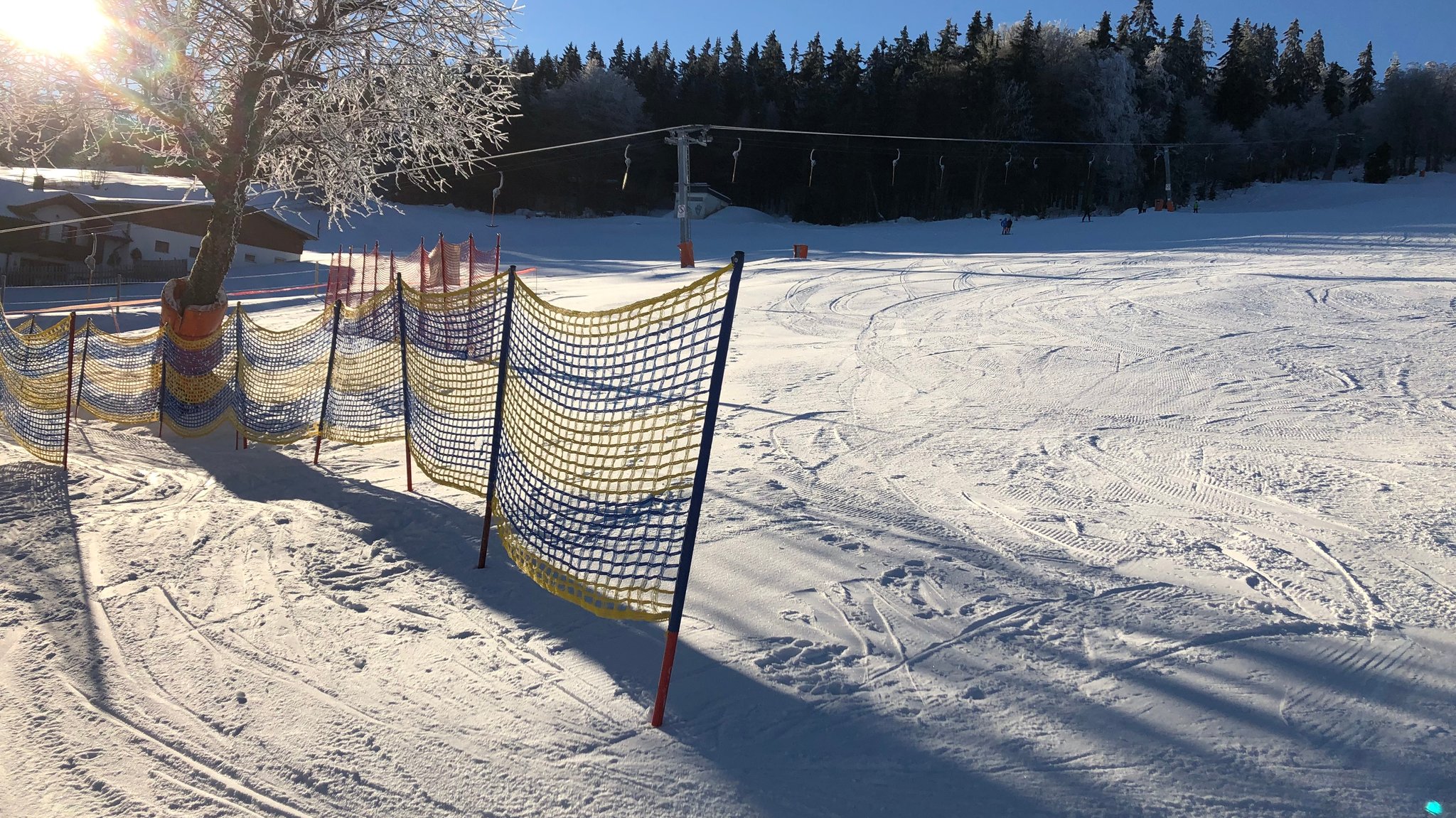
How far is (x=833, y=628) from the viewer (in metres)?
4.28

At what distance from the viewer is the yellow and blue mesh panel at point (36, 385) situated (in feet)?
A: 33.0

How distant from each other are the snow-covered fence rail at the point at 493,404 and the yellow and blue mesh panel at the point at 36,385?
0.03 m

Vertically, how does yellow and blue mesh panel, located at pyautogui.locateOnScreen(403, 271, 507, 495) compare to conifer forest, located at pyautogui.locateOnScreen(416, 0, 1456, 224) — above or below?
below

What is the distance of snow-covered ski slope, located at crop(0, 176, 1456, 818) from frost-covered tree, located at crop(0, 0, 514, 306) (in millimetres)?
4078

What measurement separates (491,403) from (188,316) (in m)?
7.31

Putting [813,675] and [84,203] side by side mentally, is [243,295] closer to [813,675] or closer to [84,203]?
[84,203]

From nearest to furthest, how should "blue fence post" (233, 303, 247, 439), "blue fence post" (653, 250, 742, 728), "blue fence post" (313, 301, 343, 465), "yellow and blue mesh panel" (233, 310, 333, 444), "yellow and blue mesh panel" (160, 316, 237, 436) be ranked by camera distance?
"blue fence post" (653, 250, 742, 728) < "blue fence post" (313, 301, 343, 465) < "yellow and blue mesh panel" (233, 310, 333, 444) < "blue fence post" (233, 303, 247, 439) < "yellow and blue mesh panel" (160, 316, 237, 436)

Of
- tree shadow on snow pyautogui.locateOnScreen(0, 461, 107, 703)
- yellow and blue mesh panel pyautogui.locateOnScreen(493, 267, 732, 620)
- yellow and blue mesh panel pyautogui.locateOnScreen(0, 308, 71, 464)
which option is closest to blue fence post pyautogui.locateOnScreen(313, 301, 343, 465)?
tree shadow on snow pyautogui.locateOnScreen(0, 461, 107, 703)

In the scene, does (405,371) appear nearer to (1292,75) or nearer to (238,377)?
(238,377)

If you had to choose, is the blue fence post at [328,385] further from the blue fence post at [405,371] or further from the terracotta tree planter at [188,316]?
the terracotta tree planter at [188,316]

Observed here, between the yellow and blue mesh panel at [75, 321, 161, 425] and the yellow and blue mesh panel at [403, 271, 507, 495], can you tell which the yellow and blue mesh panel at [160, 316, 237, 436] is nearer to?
the yellow and blue mesh panel at [75, 321, 161, 425]

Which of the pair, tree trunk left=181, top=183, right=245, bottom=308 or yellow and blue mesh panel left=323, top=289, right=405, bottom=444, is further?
tree trunk left=181, top=183, right=245, bottom=308

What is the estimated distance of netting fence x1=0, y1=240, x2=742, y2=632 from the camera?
4.50 metres

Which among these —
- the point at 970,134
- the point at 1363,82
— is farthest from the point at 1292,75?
the point at 970,134
